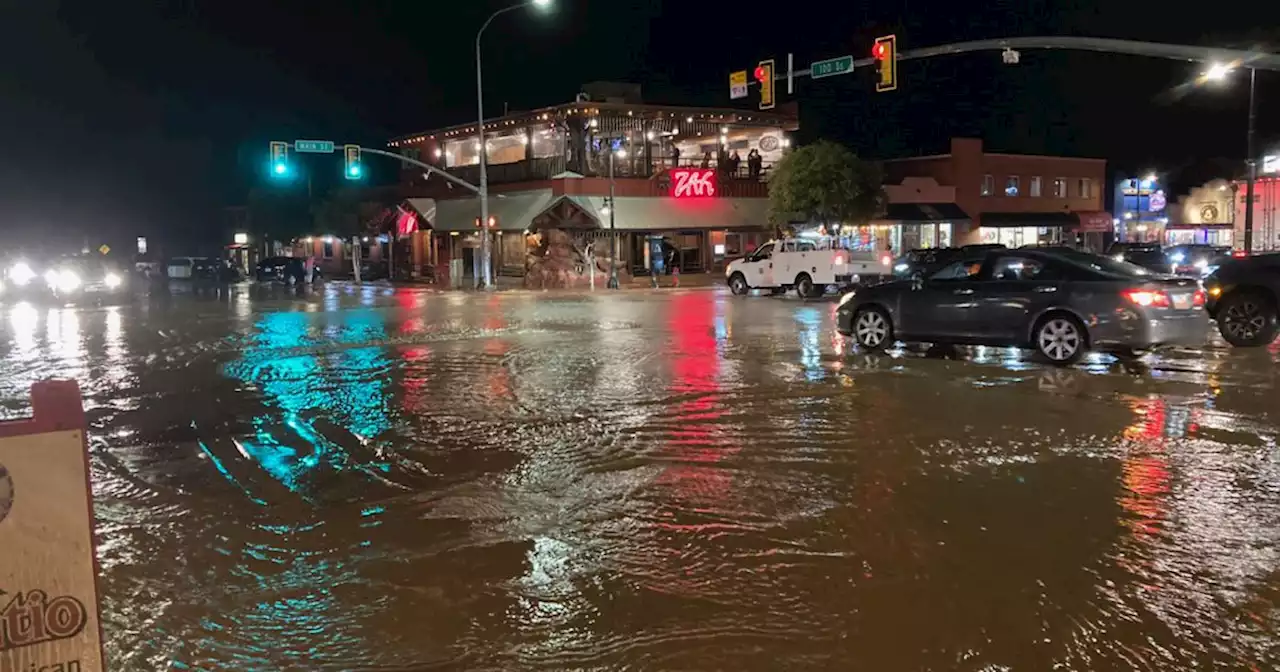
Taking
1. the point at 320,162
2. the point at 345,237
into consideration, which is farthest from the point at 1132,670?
the point at 320,162

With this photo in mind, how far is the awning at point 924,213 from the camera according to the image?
176 feet

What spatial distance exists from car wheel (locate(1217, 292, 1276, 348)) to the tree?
96.6ft

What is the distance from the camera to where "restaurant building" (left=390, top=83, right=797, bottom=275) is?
153 feet

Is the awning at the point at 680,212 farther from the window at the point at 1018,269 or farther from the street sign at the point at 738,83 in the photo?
the window at the point at 1018,269

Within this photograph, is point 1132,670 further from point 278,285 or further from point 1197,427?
point 278,285

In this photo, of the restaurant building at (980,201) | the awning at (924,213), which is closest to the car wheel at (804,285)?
the awning at (924,213)

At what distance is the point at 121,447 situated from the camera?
9.06 m

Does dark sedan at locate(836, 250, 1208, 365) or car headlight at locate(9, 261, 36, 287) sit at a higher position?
car headlight at locate(9, 261, 36, 287)

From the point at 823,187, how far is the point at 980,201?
659 inches

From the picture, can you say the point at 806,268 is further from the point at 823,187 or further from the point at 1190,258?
the point at 823,187

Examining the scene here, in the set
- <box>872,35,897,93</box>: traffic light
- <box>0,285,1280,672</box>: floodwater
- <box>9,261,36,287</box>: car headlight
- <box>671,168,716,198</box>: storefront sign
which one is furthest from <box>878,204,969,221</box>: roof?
<box>0,285,1280,672</box>: floodwater

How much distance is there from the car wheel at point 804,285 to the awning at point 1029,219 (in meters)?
30.4

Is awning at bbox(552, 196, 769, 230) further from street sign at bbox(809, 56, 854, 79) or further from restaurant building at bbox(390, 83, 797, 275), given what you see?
street sign at bbox(809, 56, 854, 79)

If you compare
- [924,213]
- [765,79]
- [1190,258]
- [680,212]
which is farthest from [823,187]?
[765,79]
